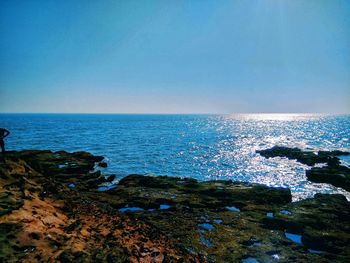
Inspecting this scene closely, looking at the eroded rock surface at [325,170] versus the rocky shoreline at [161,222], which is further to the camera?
the eroded rock surface at [325,170]

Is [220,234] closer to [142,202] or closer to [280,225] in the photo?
[280,225]

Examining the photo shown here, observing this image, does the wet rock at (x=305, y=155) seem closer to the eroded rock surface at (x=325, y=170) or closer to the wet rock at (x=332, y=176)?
the eroded rock surface at (x=325, y=170)

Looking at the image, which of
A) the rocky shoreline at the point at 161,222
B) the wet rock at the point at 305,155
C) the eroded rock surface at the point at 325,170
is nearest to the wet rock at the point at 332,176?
the eroded rock surface at the point at 325,170

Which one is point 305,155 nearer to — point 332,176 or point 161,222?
point 332,176

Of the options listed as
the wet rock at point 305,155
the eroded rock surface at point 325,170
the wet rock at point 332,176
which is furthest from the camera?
the wet rock at point 305,155

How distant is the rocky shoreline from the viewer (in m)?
10.2

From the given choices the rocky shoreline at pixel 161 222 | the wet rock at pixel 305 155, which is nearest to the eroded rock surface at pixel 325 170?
the wet rock at pixel 305 155

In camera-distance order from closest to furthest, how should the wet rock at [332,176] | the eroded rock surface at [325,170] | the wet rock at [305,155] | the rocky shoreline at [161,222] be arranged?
the rocky shoreline at [161,222] → the wet rock at [332,176] → the eroded rock surface at [325,170] → the wet rock at [305,155]

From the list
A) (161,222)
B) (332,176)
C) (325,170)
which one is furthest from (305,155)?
(161,222)

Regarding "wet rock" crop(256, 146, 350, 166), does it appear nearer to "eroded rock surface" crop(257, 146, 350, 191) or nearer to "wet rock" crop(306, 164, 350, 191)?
"eroded rock surface" crop(257, 146, 350, 191)

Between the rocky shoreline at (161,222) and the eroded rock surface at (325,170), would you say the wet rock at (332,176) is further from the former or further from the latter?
the rocky shoreline at (161,222)

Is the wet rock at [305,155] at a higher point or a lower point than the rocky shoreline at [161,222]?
lower

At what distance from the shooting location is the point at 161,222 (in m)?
20.4

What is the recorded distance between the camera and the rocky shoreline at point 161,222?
10.2 m
